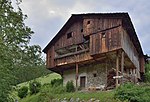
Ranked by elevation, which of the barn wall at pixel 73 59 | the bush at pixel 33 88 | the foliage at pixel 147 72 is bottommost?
the bush at pixel 33 88

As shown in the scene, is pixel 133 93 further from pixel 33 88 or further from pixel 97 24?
pixel 33 88

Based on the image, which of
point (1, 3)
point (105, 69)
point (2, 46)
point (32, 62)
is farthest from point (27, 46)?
point (105, 69)

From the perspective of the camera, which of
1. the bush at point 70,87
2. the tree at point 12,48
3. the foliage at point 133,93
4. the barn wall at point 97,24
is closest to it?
the tree at point 12,48

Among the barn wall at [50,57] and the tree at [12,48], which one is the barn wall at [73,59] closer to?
the barn wall at [50,57]

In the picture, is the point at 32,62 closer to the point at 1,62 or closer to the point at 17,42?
the point at 17,42

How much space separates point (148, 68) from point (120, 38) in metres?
13.7

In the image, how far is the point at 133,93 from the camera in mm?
20016

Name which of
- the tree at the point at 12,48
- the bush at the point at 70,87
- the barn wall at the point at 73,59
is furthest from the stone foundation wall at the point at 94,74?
the tree at the point at 12,48

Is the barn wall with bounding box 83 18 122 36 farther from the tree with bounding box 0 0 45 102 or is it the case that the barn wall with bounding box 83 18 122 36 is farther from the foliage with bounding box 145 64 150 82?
the foliage with bounding box 145 64 150 82

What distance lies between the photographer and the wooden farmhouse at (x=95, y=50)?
2556cm

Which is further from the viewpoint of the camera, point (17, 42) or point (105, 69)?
point (105, 69)

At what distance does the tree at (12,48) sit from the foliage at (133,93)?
7172 millimetres

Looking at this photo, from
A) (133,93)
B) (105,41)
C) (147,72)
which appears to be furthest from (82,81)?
(133,93)

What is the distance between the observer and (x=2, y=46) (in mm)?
16625
